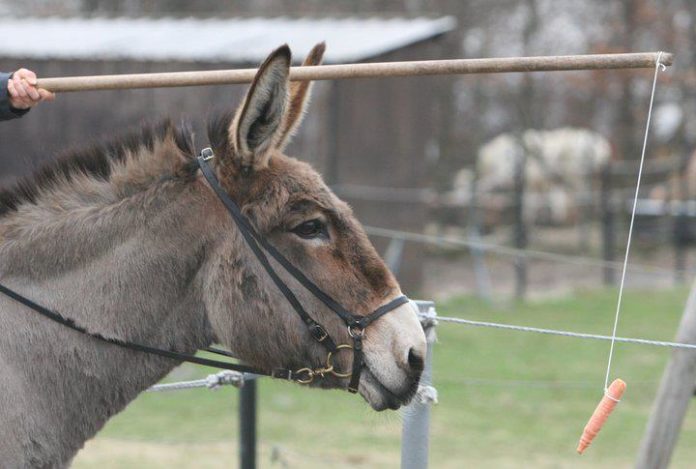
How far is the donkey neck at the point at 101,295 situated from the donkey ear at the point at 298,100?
0.38 metres

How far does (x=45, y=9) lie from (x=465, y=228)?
555 inches

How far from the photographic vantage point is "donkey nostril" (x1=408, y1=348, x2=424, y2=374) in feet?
10.7

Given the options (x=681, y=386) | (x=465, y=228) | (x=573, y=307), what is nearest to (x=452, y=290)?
(x=573, y=307)

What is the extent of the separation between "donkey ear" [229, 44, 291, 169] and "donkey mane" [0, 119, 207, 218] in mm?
229

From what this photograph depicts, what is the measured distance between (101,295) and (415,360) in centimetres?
107

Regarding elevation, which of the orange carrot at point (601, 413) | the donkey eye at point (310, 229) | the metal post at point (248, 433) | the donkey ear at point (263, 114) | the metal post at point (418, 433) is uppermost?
the donkey ear at point (263, 114)

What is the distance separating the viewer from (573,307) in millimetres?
15258

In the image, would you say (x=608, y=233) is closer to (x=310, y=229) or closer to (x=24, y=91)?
(x=310, y=229)

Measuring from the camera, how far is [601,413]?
138 inches

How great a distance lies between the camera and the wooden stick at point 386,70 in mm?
3393

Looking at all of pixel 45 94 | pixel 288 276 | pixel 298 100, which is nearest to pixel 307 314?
pixel 288 276

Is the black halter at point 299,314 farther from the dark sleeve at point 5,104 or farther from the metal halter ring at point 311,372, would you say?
the dark sleeve at point 5,104

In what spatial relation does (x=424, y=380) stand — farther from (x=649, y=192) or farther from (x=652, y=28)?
(x=652, y=28)

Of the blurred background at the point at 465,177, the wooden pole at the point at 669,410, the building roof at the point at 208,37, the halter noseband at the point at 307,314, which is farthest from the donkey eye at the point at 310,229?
the building roof at the point at 208,37
